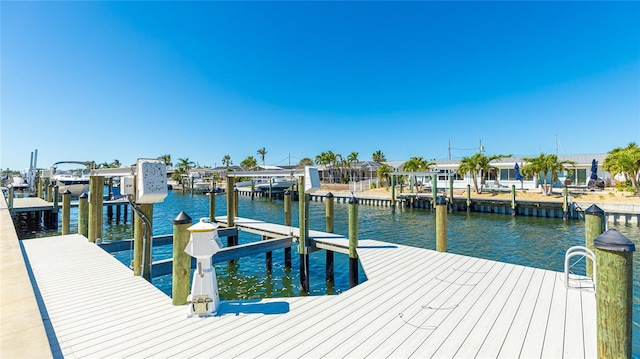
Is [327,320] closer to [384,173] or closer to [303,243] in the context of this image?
[303,243]

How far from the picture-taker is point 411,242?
15172 millimetres

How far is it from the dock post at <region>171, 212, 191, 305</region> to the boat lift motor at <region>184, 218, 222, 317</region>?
27 cm

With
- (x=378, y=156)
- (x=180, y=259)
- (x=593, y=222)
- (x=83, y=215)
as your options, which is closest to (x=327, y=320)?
(x=180, y=259)

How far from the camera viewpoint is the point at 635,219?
18.4 metres

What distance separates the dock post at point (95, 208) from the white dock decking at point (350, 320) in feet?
9.40

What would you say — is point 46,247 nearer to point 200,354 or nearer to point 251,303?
point 251,303

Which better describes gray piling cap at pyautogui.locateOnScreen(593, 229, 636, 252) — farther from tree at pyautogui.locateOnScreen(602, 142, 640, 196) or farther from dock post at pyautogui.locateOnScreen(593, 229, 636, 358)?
tree at pyautogui.locateOnScreen(602, 142, 640, 196)

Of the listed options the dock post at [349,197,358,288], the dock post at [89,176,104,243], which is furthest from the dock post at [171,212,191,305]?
the dock post at [89,176,104,243]

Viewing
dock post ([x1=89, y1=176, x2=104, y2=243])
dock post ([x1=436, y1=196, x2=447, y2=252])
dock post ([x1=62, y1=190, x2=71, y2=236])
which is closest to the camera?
dock post ([x1=436, y1=196, x2=447, y2=252])

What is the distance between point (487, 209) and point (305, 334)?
2621 centimetres

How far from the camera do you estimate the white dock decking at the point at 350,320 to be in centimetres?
333

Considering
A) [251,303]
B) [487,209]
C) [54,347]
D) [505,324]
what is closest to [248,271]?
[251,303]

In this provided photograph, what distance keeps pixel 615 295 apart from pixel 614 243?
481mm

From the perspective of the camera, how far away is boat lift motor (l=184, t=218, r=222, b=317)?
408cm
